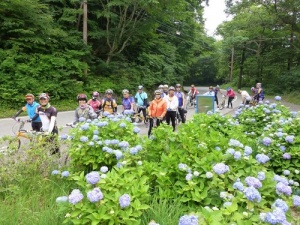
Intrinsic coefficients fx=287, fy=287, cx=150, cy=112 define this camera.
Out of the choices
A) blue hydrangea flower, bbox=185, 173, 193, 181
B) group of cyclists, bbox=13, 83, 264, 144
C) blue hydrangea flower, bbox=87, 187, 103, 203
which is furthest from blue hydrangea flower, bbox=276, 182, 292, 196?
group of cyclists, bbox=13, 83, 264, 144

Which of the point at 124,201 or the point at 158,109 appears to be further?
the point at 158,109

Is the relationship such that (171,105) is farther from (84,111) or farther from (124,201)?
(124,201)

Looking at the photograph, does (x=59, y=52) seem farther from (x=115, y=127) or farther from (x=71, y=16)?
(x=115, y=127)

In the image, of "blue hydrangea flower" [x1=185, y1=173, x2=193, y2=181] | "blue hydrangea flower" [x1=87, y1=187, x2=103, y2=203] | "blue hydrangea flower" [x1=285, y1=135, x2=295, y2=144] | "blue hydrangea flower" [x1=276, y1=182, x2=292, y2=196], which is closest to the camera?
"blue hydrangea flower" [x1=87, y1=187, x2=103, y2=203]

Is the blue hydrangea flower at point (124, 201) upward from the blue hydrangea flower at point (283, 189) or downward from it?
downward

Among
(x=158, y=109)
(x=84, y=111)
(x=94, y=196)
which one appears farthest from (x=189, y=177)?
(x=158, y=109)

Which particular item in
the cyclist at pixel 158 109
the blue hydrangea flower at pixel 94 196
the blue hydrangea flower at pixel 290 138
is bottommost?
the cyclist at pixel 158 109

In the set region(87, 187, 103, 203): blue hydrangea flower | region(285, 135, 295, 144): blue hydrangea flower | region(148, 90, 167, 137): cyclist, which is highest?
region(285, 135, 295, 144): blue hydrangea flower

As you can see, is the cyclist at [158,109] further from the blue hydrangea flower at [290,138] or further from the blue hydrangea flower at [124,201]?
the blue hydrangea flower at [124,201]

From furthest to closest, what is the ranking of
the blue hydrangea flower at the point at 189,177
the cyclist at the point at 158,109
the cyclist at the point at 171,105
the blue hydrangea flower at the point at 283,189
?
the cyclist at the point at 171,105, the cyclist at the point at 158,109, the blue hydrangea flower at the point at 189,177, the blue hydrangea flower at the point at 283,189

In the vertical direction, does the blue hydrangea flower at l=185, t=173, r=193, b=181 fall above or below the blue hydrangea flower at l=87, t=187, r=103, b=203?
below

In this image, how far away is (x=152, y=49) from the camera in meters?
28.2

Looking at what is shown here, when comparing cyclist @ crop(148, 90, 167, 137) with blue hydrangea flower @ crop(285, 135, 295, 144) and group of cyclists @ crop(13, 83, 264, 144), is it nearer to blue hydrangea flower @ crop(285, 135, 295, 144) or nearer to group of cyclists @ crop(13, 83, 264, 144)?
group of cyclists @ crop(13, 83, 264, 144)

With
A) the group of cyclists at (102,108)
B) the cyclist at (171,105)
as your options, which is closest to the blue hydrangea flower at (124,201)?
the group of cyclists at (102,108)
